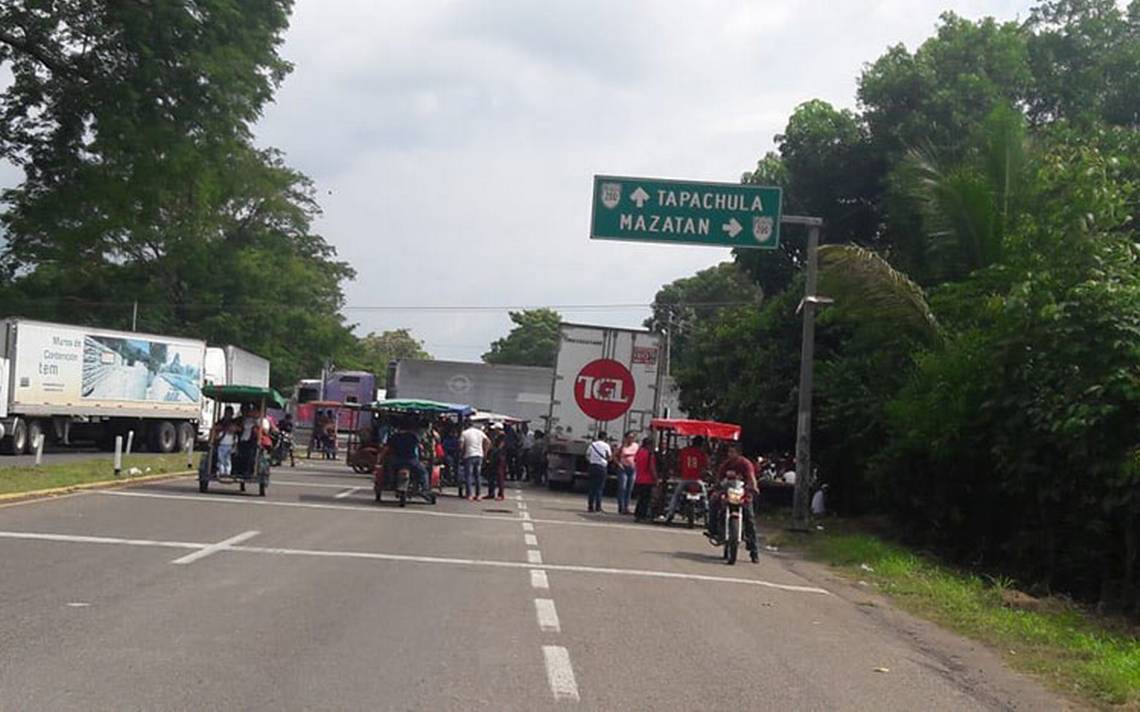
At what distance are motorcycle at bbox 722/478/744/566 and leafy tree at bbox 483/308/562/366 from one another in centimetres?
8498

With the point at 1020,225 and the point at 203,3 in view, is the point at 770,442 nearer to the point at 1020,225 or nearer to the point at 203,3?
the point at 1020,225

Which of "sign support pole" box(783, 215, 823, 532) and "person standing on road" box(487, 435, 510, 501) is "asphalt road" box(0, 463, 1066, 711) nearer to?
"sign support pole" box(783, 215, 823, 532)

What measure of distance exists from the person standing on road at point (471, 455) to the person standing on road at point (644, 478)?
3.50 metres

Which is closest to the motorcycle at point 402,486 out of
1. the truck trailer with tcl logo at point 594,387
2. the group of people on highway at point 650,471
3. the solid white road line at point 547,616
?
the group of people on highway at point 650,471

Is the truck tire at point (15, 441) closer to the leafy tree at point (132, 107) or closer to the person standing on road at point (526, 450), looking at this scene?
the leafy tree at point (132, 107)

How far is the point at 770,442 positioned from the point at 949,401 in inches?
491

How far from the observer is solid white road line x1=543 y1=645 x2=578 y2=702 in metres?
8.06

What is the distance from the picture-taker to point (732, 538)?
1736 centimetres

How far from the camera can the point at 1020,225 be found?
71.7ft

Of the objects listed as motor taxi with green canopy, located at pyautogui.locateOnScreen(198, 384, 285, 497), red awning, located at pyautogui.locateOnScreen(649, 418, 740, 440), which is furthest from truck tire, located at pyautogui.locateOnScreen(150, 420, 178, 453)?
red awning, located at pyautogui.locateOnScreen(649, 418, 740, 440)

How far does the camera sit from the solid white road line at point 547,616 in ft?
34.5

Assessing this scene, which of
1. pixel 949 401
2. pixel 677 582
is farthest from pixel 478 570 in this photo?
pixel 949 401

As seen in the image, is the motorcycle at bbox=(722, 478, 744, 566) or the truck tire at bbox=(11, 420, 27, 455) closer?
the motorcycle at bbox=(722, 478, 744, 566)

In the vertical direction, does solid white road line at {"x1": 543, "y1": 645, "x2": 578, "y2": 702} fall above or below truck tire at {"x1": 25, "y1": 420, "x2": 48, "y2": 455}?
below
